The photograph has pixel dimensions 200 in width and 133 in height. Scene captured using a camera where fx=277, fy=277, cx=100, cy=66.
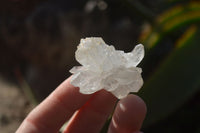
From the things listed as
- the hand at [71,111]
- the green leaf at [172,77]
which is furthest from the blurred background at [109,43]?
the hand at [71,111]

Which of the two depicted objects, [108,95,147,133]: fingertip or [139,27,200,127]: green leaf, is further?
[139,27,200,127]: green leaf

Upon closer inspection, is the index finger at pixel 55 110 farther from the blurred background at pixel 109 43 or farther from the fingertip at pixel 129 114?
the blurred background at pixel 109 43

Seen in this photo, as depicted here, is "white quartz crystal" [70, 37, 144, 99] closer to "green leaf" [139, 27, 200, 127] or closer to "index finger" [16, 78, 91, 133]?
"index finger" [16, 78, 91, 133]

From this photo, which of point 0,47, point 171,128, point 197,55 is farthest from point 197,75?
point 0,47

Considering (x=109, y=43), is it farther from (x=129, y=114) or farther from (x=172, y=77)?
(x=129, y=114)

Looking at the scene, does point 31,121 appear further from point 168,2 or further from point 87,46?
point 168,2

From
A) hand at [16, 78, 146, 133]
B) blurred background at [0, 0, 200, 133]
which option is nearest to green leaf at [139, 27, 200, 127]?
blurred background at [0, 0, 200, 133]
